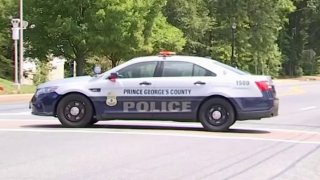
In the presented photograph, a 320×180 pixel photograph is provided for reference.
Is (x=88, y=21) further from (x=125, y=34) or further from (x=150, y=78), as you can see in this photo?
(x=150, y=78)

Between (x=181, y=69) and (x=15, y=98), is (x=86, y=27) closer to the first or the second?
(x=15, y=98)

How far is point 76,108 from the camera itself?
14188 millimetres

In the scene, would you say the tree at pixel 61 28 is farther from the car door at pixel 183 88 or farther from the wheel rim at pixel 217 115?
the wheel rim at pixel 217 115

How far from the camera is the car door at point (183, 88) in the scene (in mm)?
13766

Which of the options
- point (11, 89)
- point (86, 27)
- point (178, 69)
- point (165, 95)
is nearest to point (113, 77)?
point (165, 95)

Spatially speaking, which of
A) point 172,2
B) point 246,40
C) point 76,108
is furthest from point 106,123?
point 246,40

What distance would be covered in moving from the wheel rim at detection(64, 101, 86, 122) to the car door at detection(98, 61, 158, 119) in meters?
0.52

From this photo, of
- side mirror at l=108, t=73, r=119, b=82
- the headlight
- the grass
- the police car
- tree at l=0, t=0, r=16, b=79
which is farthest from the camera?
tree at l=0, t=0, r=16, b=79

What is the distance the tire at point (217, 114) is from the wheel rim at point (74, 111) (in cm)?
263

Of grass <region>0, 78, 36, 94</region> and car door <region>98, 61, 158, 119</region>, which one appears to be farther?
grass <region>0, 78, 36, 94</region>

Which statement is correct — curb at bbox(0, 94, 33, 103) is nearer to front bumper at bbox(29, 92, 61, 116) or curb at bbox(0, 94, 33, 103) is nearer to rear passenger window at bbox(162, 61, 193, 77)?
front bumper at bbox(29, 92, 61, 116)

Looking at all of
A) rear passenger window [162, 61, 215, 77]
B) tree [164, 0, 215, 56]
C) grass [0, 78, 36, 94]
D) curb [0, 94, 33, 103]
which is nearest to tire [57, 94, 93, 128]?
rear passenger window [162, 61, 215, 77]

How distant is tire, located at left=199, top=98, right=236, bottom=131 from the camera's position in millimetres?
13773

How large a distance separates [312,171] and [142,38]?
105 feet
